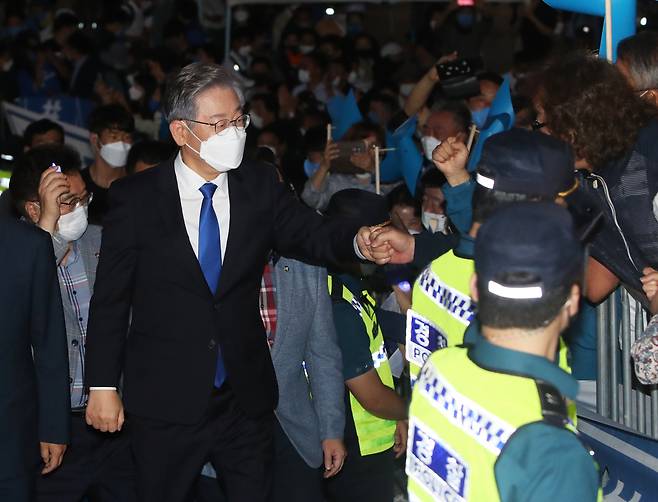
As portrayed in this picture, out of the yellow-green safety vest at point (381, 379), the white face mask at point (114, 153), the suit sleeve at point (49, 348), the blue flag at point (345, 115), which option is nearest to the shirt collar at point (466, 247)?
→ the yellow-green safety vest at point (381, 379)

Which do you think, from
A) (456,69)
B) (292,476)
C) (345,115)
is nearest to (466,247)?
(292,476)

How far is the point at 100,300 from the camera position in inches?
183

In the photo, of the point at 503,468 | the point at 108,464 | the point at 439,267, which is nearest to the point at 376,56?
the point at 108,464

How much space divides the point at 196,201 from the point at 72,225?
36.8 inches

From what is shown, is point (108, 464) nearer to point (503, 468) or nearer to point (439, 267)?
point (439, 267)

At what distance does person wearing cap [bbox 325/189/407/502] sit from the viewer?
5.09 m

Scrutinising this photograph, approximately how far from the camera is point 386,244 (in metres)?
4.48

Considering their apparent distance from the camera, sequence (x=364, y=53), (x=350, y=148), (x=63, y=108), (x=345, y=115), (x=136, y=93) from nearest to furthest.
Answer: (x=350, y=148) < (x=345, y=115) < (x=63, y=108) < (x=136, y=93) < (x=364, y=53)

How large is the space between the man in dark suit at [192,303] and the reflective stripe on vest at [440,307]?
0.58m

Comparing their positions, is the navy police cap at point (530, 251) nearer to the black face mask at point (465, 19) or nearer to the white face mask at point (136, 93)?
the white face mask at point (136, 93)

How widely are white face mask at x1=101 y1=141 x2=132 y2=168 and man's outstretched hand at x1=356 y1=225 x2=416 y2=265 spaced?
3672mm

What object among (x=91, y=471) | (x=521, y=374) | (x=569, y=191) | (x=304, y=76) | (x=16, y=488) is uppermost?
(x=569, y=191)

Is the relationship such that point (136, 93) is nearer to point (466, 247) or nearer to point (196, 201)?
point (196, 201)

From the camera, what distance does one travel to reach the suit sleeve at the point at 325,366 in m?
4.99
